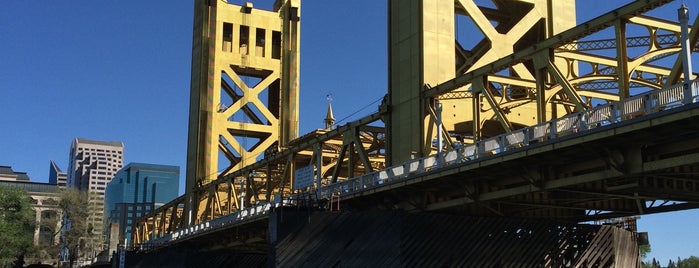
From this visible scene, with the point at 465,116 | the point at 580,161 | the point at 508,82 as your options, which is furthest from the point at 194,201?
the point at 580,161

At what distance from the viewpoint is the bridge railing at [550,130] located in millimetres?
26328

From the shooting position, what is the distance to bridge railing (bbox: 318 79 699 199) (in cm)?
2633

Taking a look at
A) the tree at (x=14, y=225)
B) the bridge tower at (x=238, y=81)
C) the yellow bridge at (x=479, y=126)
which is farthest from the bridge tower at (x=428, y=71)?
the tree at (x=14, y=225)

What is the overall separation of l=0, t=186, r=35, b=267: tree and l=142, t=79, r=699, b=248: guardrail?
67.6 m

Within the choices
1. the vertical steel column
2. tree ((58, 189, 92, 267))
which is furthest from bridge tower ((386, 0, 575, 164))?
tree ((58, 189, 92, 267))

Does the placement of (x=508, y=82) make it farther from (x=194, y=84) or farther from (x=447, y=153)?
(x=194, y=84)

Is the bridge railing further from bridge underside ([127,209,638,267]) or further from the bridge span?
bridge underside ([127,209,638,267])

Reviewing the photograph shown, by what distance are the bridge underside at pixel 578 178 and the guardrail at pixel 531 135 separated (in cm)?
57

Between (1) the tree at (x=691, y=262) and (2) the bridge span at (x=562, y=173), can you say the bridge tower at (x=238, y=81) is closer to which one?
(2) the bridge span at (x=562, y=173)

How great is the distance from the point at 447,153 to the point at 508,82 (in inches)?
388

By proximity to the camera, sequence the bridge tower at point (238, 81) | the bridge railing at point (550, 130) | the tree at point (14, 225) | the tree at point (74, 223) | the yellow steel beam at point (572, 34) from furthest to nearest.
A: the tree at point (74, 223) → the tree at point (14, 225) → the bridge tower at point (238, 81) → the yellow steel beam at point (572, 34) → the bridge railing at point (550, 130)

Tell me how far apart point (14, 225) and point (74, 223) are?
27.2 meters

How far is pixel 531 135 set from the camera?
3203cm

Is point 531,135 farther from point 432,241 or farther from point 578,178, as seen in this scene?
point 432,241
